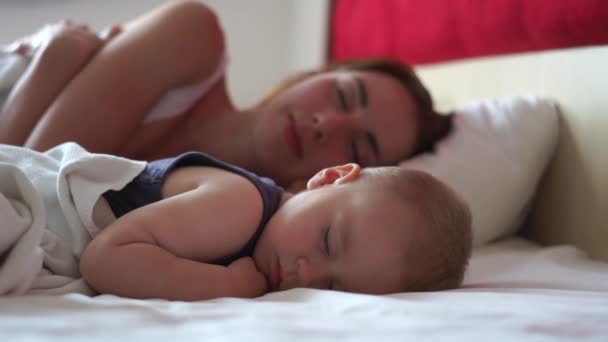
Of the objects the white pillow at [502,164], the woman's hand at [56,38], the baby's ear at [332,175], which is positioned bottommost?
the white pillow at [502,164]

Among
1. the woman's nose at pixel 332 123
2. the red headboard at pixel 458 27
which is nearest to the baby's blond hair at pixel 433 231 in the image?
the woman's nose at pixel 332 123

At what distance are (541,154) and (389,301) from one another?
0.80m

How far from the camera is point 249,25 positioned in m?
2.76

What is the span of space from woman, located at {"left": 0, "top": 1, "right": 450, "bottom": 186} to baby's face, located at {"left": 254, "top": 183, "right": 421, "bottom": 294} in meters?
0.53

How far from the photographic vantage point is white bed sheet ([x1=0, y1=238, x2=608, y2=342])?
543 millimetres

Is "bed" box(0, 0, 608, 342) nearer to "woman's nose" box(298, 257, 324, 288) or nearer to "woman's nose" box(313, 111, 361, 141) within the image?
"woman's nose" box(298, 257, 324, 288)

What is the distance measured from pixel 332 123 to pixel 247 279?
0.62 m

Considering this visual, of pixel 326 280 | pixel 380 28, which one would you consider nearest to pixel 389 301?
pixel 326 280

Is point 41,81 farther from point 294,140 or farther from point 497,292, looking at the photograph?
point 497,292

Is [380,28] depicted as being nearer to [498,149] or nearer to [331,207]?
[498,149]

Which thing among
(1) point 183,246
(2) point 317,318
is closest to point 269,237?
(1) point 183,246

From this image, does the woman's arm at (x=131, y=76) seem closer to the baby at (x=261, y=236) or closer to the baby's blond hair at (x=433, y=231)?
the baby at (x=261, y=236)

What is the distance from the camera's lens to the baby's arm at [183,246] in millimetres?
724

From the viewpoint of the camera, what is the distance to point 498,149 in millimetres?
1347
